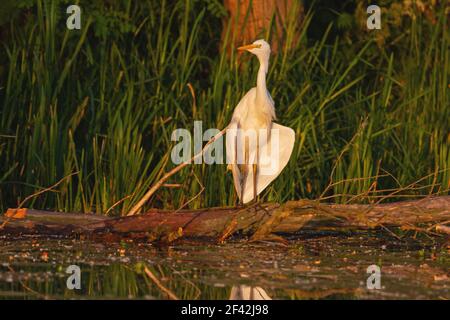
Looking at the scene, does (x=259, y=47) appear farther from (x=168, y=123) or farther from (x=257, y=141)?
(x=168, y=123)

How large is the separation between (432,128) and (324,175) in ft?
3.06

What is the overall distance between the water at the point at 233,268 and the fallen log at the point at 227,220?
9cm

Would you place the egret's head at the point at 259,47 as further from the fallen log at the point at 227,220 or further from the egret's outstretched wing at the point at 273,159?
the fallen log at the point at 227,220

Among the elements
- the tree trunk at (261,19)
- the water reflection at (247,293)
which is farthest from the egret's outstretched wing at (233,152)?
the water reflection at (247,293)

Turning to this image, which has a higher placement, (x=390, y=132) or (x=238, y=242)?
(x=390, y=132)

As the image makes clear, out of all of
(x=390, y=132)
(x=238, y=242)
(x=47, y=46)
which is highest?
(x=47, y=46)

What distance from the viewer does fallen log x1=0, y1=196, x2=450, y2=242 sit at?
771 centimetres

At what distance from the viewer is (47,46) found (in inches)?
355

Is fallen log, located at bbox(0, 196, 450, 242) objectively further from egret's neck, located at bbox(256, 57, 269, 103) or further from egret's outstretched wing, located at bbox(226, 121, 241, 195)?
egret's neck, located at bbox(256, 57, 269, 103)

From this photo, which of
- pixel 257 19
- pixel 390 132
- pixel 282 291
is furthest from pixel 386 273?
pixel 257 19

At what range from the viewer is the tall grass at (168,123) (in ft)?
28.2

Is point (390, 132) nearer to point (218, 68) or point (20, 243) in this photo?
point (218, 68)

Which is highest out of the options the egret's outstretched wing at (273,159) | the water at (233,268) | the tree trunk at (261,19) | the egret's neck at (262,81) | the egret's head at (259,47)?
the tree trunk at (261,19)

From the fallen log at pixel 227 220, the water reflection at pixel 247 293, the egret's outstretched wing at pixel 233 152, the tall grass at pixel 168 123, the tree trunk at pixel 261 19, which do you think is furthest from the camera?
the tree trunk at pixel 261 19
